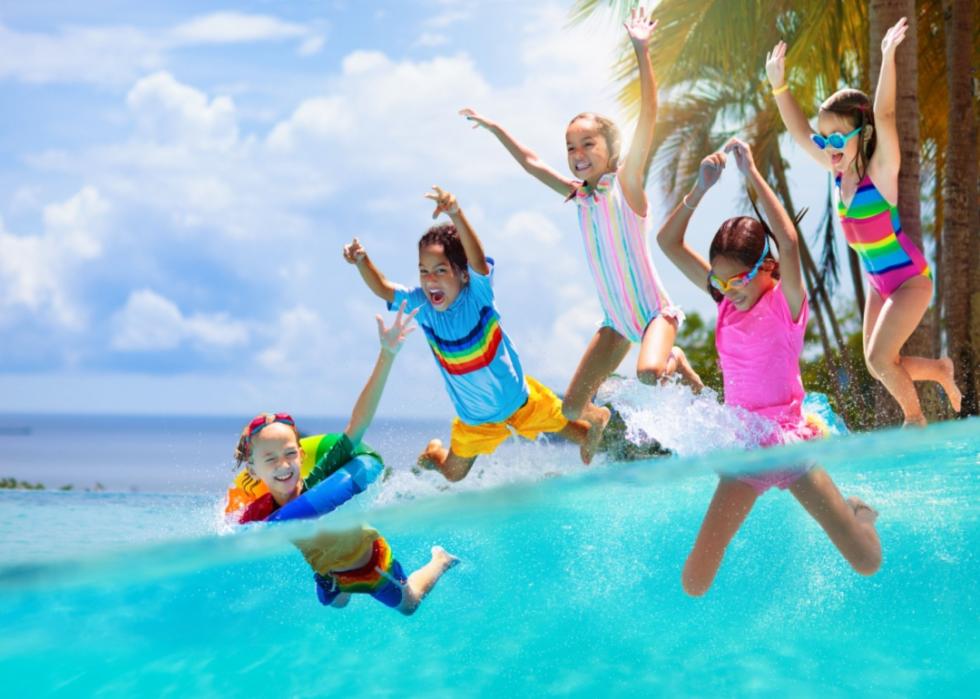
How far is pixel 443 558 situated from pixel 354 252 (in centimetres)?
210

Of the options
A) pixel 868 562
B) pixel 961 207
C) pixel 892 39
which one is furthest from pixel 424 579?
pixel 961 207

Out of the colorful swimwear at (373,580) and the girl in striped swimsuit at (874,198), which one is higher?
the girl in striped swimsuit at (874,198)

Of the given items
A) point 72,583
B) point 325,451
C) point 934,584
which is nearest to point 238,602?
point 72,583

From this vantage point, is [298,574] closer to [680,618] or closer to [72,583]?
[72,583]

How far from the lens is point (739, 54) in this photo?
1712 centimetres

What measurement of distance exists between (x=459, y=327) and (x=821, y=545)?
9.45 feet

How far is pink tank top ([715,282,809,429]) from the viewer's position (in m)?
6.09

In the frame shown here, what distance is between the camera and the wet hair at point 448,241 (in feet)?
23.7

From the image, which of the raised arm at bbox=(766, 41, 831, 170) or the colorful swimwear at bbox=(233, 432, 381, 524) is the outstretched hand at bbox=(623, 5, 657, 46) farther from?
the colorful swimwear at bbox=(233, 432, 381, 524)

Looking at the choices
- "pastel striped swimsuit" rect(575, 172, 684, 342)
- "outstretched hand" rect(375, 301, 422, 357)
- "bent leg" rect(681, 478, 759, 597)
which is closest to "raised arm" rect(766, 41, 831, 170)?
"pastel striped swimsuit" rect(575, 172, 684, 342)

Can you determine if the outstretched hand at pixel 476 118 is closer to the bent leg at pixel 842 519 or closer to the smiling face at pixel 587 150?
the smiling face at pixel 587 150

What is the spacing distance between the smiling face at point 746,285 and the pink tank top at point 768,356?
34 millimetres

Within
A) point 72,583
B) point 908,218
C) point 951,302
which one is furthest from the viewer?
point 951,302

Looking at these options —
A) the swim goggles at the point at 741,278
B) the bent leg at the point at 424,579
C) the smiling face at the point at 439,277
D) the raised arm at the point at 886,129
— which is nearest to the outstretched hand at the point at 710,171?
the swim goggles at the point at 741,278
